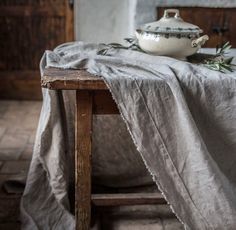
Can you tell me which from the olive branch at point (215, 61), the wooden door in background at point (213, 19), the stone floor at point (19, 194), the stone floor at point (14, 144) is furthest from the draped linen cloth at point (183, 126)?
the wooden door in background at point (213, 19)

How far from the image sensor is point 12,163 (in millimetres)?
2094

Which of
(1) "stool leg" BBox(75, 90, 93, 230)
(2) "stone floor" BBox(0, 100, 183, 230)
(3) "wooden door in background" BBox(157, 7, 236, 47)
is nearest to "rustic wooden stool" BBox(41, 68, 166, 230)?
(1) "stool leg" BBox(75, 90, 93, 230)

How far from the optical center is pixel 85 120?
1.25m

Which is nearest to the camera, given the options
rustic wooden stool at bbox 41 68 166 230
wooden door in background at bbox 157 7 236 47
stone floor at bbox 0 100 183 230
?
rustic wooden stool at bbox 41 68 166 230

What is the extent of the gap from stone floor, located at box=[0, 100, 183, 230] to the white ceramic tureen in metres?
0.67

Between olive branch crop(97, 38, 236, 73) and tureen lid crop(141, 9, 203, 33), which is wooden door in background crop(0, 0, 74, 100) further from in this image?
tureen lid crop(141, 9, 203, 33)

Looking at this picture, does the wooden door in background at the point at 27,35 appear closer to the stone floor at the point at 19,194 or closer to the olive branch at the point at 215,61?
the stone floor at the point at 19,194

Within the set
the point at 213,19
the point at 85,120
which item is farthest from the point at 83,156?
the point at 213,19

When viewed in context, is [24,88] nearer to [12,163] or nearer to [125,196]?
[12,163]

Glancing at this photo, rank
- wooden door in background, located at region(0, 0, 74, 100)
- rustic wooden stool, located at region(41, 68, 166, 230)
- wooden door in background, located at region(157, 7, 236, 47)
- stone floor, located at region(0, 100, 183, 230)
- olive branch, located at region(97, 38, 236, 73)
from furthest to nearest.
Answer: wooden door in background, located at region(0, 0, 74, 100) < wooden door in background, located at region(157, 7, 236, 47) < stone floor, located at region(0, 100, 183, 230) < olive branch, located at region(97, 38, 236, 73) < rustic wooden stool, located at region(41, 68, 166, 230)

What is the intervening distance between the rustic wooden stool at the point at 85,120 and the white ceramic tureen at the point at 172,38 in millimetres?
319

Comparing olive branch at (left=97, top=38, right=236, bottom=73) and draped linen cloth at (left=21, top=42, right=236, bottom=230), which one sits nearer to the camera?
draped linen cloth at (left=21, top=42, right=236, bottom=230)

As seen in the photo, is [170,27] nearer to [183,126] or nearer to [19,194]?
[183,126]

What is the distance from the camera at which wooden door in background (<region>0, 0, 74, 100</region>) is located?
3.04 m
